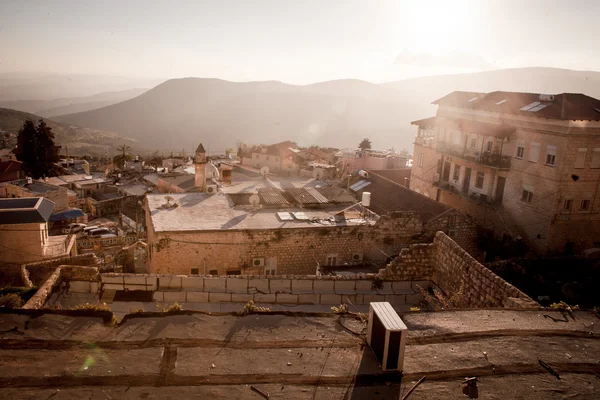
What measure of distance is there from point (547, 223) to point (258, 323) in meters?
21.9

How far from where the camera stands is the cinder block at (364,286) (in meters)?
12.2

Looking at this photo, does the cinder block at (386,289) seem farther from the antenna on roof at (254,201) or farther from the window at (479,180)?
the window at (479,180)

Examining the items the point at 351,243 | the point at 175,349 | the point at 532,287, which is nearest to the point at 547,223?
the point at 532,287

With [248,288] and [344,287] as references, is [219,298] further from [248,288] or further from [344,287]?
[344,287]

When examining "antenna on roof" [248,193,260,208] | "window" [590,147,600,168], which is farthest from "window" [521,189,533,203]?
"antenna on roof" [248,193,260,208]

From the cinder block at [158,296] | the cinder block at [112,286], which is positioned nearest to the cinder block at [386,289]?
the cinder block at [158,296]

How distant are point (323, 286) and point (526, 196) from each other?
1883 cm

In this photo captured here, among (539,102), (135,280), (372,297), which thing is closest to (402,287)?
(372,297)

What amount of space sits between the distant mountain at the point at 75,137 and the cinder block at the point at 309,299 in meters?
110

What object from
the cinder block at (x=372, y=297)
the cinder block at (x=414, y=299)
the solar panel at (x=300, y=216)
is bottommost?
the cinder block at (x=414, y=299)

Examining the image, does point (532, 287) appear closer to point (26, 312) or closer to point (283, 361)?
point (283, 361)

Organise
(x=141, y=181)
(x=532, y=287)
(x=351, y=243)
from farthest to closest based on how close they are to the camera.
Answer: (x=141, y=181) → (x=351, y=243) → (x=532, y=287)

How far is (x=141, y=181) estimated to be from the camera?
5156 centimetres

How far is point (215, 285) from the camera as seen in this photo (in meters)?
11.8
